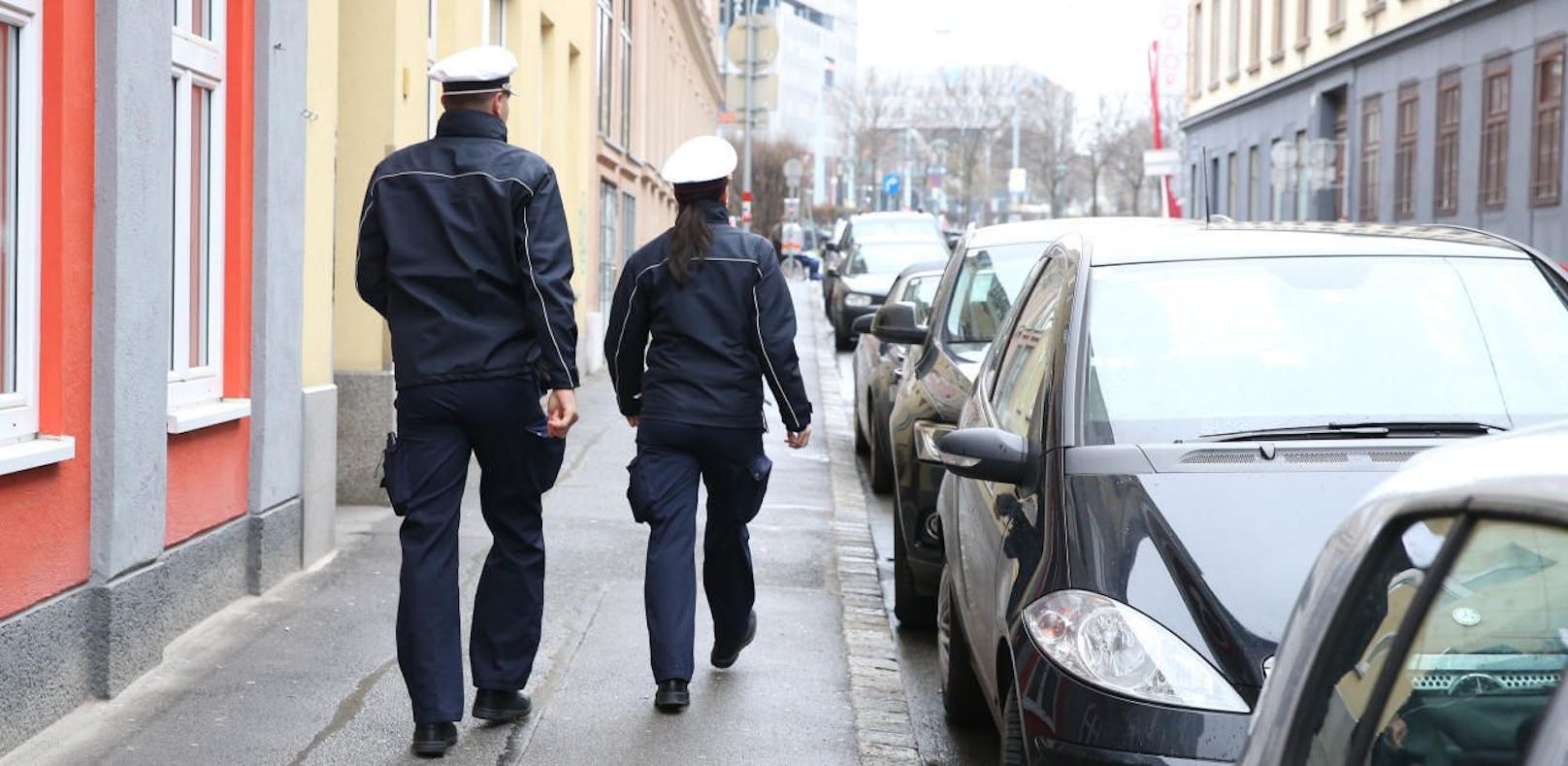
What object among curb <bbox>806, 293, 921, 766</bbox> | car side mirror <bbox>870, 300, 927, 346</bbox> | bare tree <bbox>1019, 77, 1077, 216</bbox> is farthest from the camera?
bare tree <bbox>1019, 77, 1077, 216</bbox>

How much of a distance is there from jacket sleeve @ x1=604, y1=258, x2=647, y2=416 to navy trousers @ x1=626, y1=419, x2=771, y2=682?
0.21 m

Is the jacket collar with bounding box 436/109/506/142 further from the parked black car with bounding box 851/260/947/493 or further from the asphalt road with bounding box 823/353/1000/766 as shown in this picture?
the parked black car with bounding box 851/260/947/493

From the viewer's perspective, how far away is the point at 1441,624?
2.05m

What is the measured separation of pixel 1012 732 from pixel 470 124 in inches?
94.4

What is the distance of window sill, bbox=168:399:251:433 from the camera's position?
6785 millimetres

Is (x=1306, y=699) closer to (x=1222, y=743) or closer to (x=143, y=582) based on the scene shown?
Answer: (x=1222, y=743)

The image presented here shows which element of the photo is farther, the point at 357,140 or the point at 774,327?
the point at 357,140

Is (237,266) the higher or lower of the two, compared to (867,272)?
lower

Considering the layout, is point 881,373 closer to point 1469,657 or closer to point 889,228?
point 1469,657

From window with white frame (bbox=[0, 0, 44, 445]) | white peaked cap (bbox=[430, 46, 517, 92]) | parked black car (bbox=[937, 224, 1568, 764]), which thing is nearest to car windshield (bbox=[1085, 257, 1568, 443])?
parked black car (bbox=[937, 224, 1568, 764])

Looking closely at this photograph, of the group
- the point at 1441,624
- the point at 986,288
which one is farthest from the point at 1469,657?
Answer: the point at 986,288

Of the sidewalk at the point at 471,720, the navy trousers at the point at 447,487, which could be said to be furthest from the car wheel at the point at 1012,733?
the navy trousers at the point at 447,487

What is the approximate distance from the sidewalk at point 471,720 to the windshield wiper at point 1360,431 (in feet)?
5.72

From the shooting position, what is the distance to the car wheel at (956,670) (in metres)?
5.75
